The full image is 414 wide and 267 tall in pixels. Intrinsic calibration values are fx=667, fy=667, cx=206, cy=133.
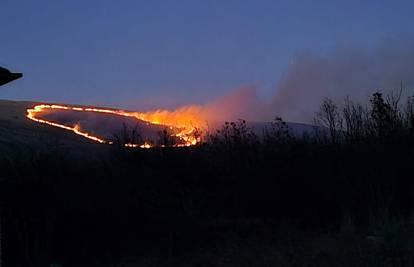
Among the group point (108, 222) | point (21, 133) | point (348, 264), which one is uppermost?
point (21, 133)

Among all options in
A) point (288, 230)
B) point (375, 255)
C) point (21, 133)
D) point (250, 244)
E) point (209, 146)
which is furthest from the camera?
point (21, 133)

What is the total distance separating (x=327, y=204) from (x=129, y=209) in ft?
17.9

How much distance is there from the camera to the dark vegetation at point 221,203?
14156mm

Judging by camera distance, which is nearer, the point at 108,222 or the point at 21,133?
the point at 108,222

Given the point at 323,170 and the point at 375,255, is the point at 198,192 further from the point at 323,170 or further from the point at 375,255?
the point at 375,255

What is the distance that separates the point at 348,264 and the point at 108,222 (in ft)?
19.0

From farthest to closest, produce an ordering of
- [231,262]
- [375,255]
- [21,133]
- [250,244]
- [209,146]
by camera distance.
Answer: [21,133], [209,146], [250,244], [231,262], [375,255]

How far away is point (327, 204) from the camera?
17781mm

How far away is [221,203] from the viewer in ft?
60.4

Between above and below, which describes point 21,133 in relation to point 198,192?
above

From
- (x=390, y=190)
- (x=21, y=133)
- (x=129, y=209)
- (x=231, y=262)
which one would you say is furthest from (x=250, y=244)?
(x=21, y=133)

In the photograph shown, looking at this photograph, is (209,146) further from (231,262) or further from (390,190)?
(231,262)

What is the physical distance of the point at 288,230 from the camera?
16219 mm

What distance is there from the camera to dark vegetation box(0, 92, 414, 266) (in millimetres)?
14156
